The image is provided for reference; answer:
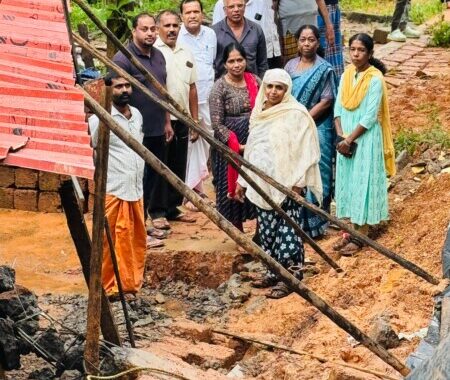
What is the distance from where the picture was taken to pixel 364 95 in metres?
7.57

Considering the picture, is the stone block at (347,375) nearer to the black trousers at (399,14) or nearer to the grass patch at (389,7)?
the black trousers at (399,14)

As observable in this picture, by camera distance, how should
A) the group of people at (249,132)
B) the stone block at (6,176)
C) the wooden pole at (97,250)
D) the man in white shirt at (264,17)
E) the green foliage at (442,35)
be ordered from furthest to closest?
1. the green foliage at (442,35)
2. the man in white shirt at (264,17)
3. the group of people at (249,132)
4. the wooden pole at (97,250)
5. the stone block at (6,176)

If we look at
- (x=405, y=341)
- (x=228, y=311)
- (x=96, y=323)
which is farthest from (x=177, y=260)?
(x=96, y=323)

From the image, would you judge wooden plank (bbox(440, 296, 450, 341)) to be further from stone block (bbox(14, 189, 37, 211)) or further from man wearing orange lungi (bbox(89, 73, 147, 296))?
man wearing orange lungi (bbox(89, 73, 147, 296))

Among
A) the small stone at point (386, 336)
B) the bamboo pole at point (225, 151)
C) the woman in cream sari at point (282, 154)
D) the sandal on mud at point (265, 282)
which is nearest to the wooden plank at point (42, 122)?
the bamboo pole at point (225, 151)

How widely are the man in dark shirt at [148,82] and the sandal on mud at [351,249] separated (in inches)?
63.7

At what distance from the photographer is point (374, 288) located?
7070 millimetres

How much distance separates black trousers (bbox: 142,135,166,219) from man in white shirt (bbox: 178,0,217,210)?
1.55 ft

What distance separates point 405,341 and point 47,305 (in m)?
2.59

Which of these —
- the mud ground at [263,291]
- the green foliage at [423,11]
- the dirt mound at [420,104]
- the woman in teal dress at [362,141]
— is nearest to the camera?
the mud ground at [263,291]

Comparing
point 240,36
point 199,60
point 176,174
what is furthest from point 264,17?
point 176,174

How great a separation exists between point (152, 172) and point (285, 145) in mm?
1421

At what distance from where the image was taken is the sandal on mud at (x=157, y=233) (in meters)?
8.30

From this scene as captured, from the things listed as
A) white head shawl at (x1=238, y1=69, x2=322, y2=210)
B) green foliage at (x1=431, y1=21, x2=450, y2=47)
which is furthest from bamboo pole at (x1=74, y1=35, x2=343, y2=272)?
green foliage at (x1=431, y1=21, x2=450, y2=47)
